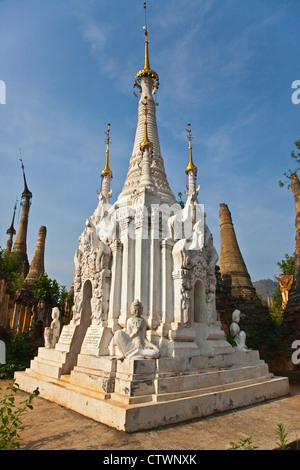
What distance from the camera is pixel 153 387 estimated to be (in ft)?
23.1

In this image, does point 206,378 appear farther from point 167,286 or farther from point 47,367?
point 47,367

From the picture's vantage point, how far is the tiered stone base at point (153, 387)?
652cm

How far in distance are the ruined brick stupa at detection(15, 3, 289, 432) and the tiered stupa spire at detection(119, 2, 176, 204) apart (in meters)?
0.41

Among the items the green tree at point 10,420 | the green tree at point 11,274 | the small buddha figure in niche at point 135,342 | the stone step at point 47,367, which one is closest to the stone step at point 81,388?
the stone step at point 47,367

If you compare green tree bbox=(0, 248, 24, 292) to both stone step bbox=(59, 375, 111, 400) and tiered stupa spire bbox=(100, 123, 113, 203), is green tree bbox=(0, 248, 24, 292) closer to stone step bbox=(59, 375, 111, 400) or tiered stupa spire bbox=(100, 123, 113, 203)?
tiered stupa spire bbox=(100, 123, 113, 203)

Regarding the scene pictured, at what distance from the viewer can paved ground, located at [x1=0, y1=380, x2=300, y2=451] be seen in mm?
5520

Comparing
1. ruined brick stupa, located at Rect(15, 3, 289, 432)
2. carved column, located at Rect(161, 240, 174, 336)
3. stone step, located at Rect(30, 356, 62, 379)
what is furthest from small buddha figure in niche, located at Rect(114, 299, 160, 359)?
stone step, located at Rect(30, 356, 62, 379)

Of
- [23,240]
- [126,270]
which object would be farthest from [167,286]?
[23,240]

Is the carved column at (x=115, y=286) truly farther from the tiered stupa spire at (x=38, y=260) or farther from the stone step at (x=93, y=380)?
the tiered stupa spire at (x=38, y=260)

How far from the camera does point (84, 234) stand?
38.8 feet

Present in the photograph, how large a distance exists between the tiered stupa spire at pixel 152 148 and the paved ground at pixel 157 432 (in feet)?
24.0

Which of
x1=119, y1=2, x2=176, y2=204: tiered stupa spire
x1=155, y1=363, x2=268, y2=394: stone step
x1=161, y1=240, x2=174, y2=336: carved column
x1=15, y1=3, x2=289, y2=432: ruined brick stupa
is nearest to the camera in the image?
x1=15, y1=3, x2=289, y2=432: ruined brick stupa

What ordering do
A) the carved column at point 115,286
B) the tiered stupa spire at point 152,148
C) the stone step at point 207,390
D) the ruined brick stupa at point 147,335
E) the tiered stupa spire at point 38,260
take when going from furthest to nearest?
1. the tiered stupa spire at point 38,260
2. the tiered stupa spire at point 152,148
3. the carved column at point 115,286
4. the ruined brick stupa at point 147,335
5. the stone step at point 207,390
